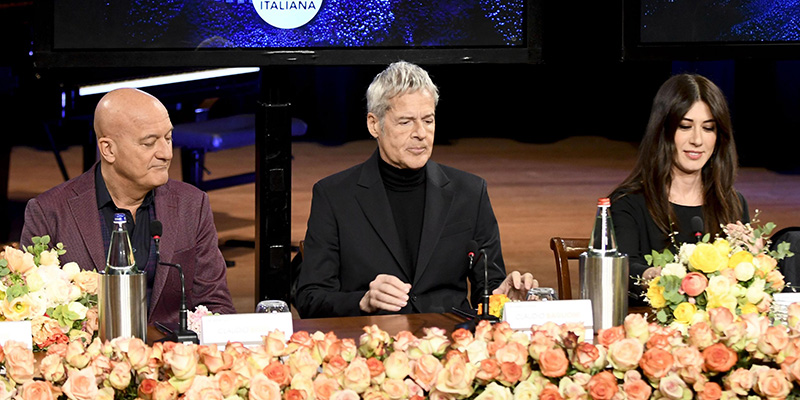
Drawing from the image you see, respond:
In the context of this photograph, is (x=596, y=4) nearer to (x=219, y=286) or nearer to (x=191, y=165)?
(x=191, y=165)

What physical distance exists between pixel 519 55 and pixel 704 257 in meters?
1.35

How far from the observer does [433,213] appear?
2857mm

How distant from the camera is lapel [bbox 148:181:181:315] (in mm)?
2604

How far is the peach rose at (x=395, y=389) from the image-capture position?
1.62 meters

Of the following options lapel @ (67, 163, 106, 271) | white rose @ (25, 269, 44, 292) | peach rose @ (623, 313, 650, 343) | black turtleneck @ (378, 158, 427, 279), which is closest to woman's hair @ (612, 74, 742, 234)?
black turtleneck @ (378, 158, 427, 279)

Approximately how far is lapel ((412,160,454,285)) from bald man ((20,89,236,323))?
50 centimetres

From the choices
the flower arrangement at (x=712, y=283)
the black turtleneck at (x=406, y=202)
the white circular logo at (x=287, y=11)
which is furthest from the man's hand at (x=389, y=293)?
the white circular logo at (x=287, y=11)

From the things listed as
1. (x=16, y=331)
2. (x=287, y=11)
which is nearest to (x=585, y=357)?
(x=16, y=331)

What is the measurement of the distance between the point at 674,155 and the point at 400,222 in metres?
0.76

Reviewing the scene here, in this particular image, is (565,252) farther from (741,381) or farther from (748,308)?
(741,381)

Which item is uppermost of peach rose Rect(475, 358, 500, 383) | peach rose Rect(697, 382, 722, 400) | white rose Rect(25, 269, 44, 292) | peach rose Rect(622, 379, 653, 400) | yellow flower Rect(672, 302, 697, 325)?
white rose Rect(25, 269, 44, 292)

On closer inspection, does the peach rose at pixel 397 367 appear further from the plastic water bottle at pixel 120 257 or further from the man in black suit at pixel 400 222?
the man in black suit at pixel 400 222

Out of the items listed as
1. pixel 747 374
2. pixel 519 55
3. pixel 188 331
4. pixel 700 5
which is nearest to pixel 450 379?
pixel 747 374

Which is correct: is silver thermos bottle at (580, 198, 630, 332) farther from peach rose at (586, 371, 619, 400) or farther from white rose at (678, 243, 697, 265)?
peach rose at (586, 371, 619, 400)
